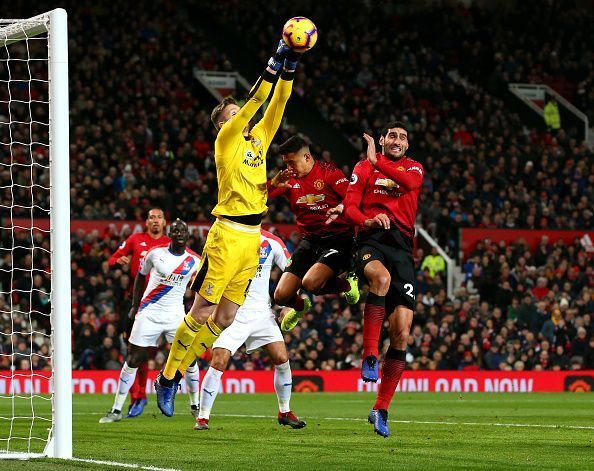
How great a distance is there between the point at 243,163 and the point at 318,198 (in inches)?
64.7

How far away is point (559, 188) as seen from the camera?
31.7m

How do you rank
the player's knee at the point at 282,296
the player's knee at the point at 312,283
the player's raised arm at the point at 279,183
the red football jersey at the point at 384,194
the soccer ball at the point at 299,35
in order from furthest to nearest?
1. the player's knee at the point at 282,296
2. the player's knee at the point at 312,283
3. the player's raised arm at the point at 279,183
4. the red football jersey at the point at 384,194
5. the soccer ball at the point at 299,35

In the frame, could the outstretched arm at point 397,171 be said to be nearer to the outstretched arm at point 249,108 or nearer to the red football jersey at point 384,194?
the red football jersey at point 384,194

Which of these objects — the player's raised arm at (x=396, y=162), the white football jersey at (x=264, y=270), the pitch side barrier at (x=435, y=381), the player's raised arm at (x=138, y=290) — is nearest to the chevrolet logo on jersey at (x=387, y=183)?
the player's raised arm at (x=396, y=162)

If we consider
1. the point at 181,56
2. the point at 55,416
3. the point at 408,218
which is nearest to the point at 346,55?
the point at 181,56

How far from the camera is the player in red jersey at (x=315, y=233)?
37.7ft

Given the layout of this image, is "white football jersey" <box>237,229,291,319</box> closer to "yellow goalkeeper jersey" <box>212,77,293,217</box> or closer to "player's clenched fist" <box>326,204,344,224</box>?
"player's clenched fist" <box>326,204,344,224</box>

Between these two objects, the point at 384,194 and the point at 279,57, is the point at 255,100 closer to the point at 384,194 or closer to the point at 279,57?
the point at 279,57

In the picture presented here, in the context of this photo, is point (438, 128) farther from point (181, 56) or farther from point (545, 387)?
point (545, 387)

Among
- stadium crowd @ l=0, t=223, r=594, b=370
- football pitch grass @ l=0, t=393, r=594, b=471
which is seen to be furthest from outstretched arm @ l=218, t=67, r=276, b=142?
stadium crowd @ l=0, t=223, r=594, b=370

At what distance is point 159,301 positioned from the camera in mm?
14789

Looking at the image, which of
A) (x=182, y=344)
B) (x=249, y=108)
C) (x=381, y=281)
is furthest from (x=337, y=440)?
(x=249, y=108)

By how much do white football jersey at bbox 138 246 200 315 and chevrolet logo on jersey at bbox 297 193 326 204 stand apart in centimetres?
317

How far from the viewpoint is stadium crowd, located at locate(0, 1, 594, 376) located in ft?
79.8
